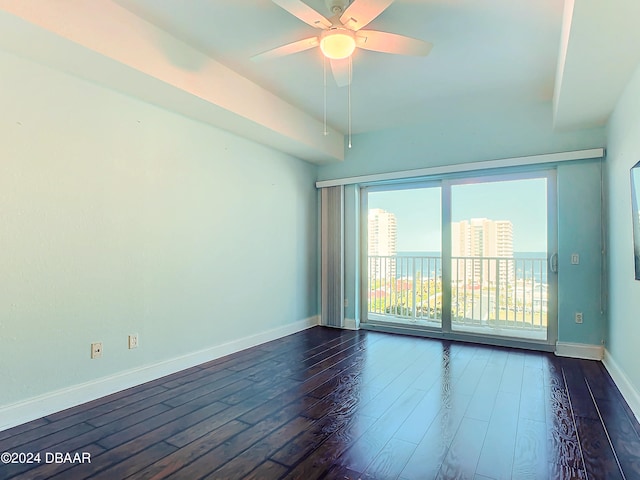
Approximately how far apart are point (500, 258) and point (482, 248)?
237 mm

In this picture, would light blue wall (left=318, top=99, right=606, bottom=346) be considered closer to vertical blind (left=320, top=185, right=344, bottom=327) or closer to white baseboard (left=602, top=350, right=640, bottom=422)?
white baseboard (left=602, top=350, right=640, bottom=422)

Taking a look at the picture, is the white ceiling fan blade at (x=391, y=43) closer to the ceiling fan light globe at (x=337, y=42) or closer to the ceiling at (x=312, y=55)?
the ceiling fan light globe at (x=337, y=42)

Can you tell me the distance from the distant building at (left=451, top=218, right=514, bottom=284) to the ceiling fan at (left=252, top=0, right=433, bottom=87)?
104 inches

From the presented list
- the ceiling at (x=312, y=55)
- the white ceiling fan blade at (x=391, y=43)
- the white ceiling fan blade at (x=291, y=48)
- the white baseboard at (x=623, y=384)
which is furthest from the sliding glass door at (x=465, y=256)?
the white ceiling fan blade at (x=291, y=48)

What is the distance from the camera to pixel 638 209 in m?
2.45

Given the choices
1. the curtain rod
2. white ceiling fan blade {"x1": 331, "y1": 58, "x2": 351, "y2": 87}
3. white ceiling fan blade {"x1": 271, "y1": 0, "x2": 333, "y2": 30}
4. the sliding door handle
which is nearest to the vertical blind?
the curtain rod

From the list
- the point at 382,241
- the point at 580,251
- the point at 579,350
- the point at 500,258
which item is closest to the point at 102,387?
the point at 382,241

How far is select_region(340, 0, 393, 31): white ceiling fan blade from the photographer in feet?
6.46

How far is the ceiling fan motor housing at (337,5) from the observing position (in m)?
2.22

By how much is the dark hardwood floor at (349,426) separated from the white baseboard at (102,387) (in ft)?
0.21

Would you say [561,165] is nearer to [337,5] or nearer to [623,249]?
[623,249]

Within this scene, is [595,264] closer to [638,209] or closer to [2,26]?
[638,209]

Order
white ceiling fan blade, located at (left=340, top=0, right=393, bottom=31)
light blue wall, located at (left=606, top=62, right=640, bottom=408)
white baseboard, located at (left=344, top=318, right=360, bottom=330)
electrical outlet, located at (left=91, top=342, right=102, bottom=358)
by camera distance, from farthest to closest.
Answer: white baseboard, located at (left=344, top=318, right=360, bottom=330) → electrical outlet, located at (left=91, top=342, right=102, bottom=358) → light blue wall, located at (left=606, top=62, right=640, bottom=408) → white ceiling fan blade, located at (left=340, top=0, right=393, bottom=31)

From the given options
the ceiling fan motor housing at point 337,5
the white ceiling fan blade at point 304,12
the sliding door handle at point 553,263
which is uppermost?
the ceiling fan motor housing at point 337,5
